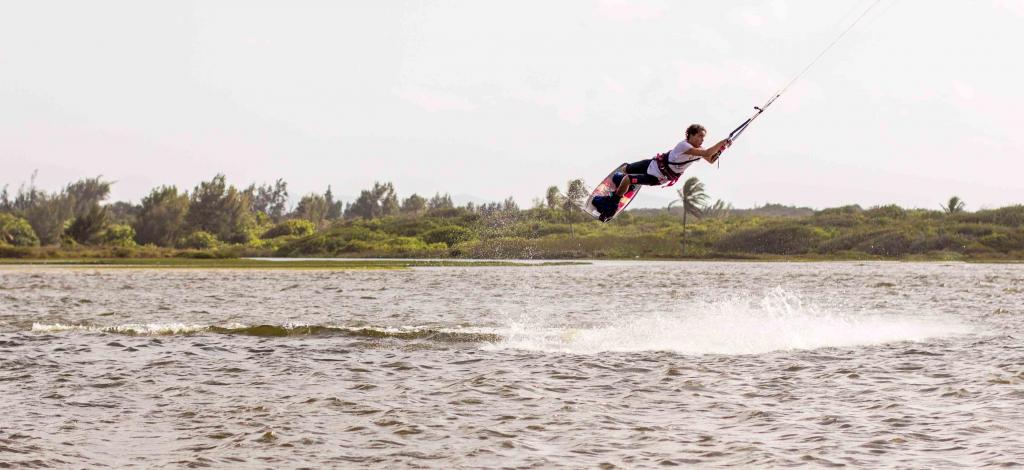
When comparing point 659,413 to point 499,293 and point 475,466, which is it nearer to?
point 475,466

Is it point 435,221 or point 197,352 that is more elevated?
point 435,221

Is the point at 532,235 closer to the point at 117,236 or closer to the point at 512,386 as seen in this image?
the point at 117,236

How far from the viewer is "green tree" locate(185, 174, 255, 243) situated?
18188 cm

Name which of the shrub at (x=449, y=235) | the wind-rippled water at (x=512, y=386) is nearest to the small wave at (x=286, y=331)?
the wind-rippled water at (x=512, y=386)

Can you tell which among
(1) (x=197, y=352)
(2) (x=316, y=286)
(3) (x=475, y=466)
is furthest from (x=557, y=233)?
(3) (x=475, y=466)

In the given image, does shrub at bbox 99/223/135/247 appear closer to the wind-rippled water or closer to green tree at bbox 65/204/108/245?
green tree at bbox 65/204/108/245

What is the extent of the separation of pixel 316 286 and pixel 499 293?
526 inches

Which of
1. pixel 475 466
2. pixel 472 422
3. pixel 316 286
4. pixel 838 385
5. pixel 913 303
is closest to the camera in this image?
pixel 475 466

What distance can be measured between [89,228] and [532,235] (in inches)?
2531

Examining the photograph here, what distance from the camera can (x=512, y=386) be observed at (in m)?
19.5

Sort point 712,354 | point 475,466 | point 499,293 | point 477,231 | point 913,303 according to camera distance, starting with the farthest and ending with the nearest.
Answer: point 477,231, point 499,293, point 913,303, point 712,354, point 475,466

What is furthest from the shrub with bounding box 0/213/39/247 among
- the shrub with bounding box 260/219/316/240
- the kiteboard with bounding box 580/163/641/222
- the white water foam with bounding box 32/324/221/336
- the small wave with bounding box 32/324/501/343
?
the kiteboard with bounding box 580/163/641/222

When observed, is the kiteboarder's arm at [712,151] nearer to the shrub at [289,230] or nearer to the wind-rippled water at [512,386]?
the wind-rippled water at [512,386]

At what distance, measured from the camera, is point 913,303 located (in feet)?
138
